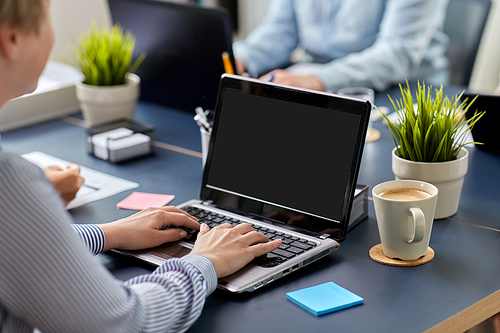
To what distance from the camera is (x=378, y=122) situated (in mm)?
1642

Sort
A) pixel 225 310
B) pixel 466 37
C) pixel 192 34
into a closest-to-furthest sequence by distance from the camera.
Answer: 1. pixel 225 310
2. pixel 192 34
3. pixel 466 37

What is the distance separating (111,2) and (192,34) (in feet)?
1.34

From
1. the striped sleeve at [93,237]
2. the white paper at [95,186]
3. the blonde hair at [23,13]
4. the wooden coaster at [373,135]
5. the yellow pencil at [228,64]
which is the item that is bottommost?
the white paper at [95,186]

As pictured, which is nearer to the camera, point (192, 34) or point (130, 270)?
point (130, 270)

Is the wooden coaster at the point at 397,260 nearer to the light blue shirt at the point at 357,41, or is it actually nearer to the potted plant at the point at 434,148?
the potted plant at the point at 434,148

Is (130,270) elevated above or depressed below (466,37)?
below

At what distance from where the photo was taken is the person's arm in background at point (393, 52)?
193cm

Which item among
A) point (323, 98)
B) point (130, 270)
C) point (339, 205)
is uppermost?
point (323, 98)

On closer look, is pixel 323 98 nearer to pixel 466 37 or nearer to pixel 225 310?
pixel 225 310

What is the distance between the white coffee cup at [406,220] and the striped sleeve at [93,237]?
→ 45 cm

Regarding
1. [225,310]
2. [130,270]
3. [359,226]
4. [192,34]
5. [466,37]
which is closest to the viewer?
[225,310]

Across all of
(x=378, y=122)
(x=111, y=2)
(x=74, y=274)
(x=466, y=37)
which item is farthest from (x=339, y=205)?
(x=466, y=37)

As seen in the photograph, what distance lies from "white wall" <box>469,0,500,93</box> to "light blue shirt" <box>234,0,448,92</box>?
0.60 metres

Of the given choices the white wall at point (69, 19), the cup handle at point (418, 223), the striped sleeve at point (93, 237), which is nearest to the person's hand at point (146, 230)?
the striped sleeve at point (93, 237)
